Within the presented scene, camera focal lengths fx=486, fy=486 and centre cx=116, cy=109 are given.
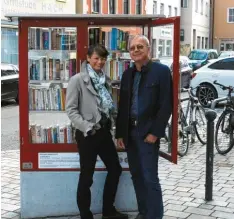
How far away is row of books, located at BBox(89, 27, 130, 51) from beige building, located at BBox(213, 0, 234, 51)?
4964 cm

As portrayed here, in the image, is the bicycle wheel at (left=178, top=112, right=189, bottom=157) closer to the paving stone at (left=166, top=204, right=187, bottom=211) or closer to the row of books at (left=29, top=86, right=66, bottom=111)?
the paving stone at (left=166, top=204, right=187, bottom=211)

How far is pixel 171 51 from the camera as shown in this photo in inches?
184

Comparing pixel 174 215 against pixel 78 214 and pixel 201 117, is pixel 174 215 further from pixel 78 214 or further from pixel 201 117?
pixel 201 117

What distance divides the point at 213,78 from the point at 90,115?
10.5m

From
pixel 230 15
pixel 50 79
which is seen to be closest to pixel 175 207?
pixel 50 79

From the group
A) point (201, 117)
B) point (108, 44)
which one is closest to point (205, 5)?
point (201, 117)

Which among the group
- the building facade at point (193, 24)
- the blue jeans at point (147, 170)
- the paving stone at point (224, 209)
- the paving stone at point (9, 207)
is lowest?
the paving stone at point (9, 207)

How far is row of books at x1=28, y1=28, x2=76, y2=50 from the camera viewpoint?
4820 mm

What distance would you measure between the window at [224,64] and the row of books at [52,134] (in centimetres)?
1026

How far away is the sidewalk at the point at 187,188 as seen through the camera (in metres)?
5.11

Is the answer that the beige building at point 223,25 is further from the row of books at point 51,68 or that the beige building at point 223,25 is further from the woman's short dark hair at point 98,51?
the woman's short dark hair at point 98,51

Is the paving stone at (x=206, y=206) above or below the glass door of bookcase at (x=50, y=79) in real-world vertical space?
below

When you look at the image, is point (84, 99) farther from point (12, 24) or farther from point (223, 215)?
point (12, 24)

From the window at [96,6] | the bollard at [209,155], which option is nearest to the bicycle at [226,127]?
the bollard at [209,155]
